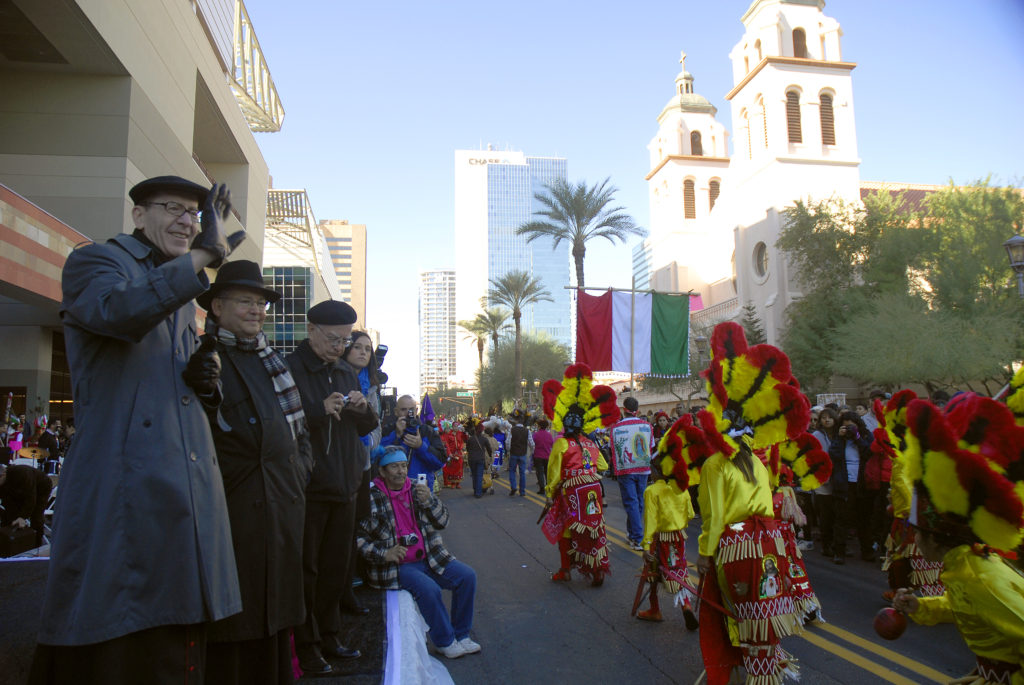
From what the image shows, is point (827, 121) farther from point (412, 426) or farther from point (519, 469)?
point (412, 426)

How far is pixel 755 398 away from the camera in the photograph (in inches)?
174

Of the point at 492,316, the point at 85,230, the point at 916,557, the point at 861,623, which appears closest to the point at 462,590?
the point at 861,623

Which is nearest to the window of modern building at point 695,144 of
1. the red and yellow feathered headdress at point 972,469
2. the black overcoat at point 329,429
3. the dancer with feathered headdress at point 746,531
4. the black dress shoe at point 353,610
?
the dancer with feathered headdress at point 746,531

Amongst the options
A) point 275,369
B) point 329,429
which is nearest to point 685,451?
point 329,429

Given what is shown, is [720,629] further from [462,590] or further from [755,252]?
[755,252]

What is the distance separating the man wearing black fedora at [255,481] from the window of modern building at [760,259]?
41.6m

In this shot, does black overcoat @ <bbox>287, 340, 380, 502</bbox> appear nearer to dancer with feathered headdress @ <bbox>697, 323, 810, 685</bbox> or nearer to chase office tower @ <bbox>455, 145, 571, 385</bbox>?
dancer with feathered headdress @ <bbox>697, 323, 810, 685</bbox>

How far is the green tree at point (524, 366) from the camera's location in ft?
185

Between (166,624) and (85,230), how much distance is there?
1879 cm

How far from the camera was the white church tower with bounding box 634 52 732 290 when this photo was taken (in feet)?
184

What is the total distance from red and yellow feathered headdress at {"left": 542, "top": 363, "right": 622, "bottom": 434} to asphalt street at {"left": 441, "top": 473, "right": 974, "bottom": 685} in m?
1.81

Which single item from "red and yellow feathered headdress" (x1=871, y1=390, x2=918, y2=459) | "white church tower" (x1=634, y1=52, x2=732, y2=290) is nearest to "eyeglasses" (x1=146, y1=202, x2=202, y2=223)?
"red and yellow feathered headdress" (x1=871, y1=390, x2=918, y2=459)

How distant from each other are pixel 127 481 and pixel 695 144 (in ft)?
210

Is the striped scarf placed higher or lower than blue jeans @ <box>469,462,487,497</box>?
higher
